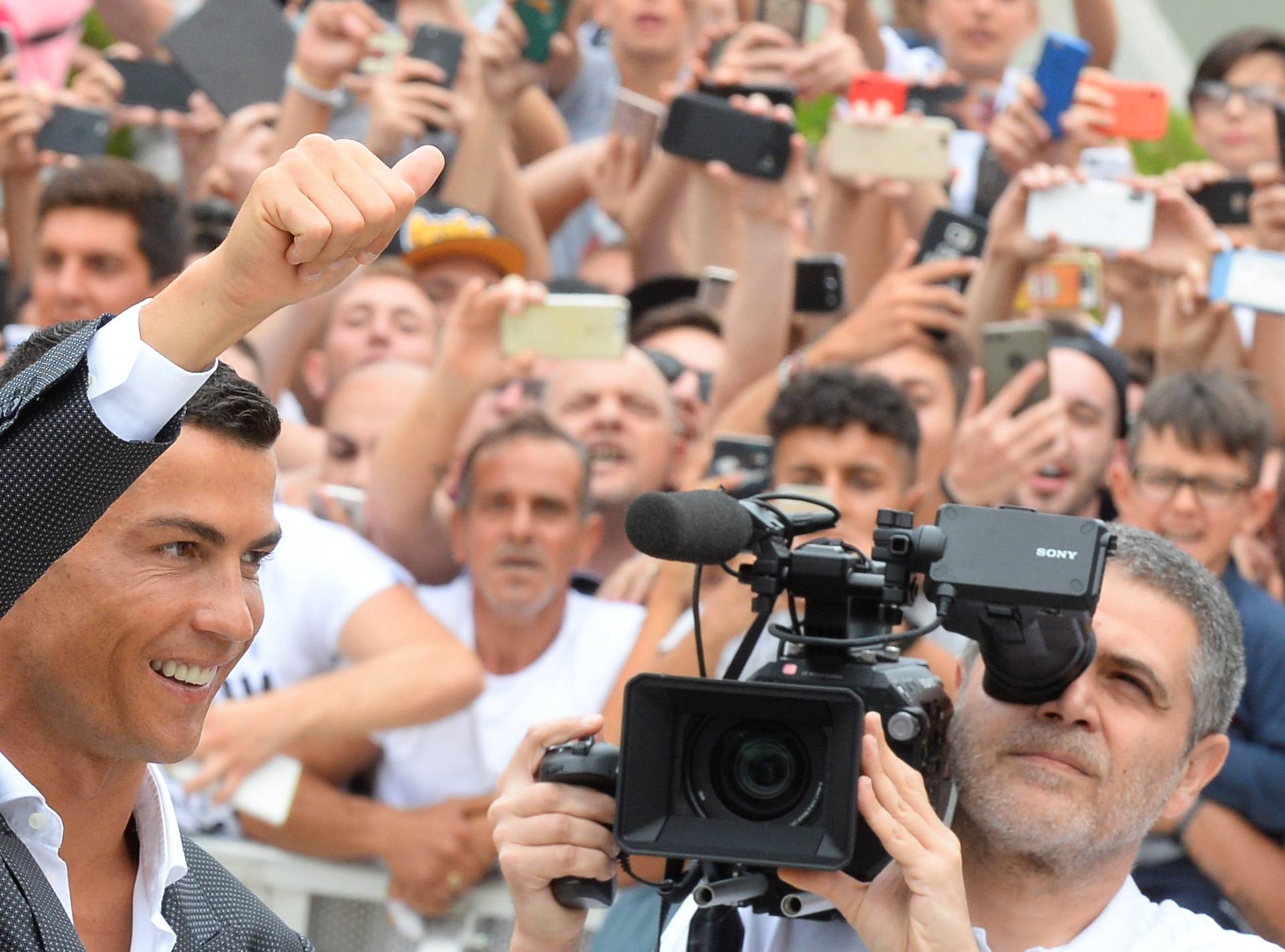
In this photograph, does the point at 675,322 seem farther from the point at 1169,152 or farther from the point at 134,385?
the point at 1169,152

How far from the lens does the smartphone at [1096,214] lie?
498cm

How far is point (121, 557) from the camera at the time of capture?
1.87 m

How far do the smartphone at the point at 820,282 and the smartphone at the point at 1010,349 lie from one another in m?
0.67

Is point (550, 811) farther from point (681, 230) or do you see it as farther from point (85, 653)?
point (681, 230)

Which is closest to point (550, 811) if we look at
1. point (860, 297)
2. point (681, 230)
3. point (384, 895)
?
point (384, 895)

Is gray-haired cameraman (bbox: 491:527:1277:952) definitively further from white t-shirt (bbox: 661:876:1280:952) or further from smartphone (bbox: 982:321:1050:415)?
smartphone (bbox: 982:321:1050:415)

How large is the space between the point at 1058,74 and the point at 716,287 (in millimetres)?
1262

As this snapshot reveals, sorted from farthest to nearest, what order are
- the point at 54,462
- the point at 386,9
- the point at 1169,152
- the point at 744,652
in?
the point at 1169,152 → the point at 386,9 → the point at 744,652 → the point at 54,462

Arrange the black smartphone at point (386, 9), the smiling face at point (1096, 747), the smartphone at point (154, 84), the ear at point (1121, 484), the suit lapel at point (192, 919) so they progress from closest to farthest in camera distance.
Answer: the suit lapel at point (192, 919) < the smiling face at point (1096, 747) < the ear at point (1121, 484) < the smartphone at point (154, 84) < the black smartphone at point (386, 9)

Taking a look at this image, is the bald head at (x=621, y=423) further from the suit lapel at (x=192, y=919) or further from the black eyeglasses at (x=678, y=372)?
the suit lapel at (x=192, y=919)

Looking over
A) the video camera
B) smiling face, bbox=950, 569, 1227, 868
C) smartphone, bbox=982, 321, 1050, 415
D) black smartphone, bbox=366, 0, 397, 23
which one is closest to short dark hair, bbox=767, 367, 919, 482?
smartphone, bbox=982, 321, 1050, 415

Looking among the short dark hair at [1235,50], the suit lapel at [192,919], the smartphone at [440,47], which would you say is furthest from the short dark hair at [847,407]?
the short dark hair at [1235,50]

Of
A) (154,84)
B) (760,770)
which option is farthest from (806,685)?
(154,84)

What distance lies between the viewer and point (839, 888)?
2311 mm
